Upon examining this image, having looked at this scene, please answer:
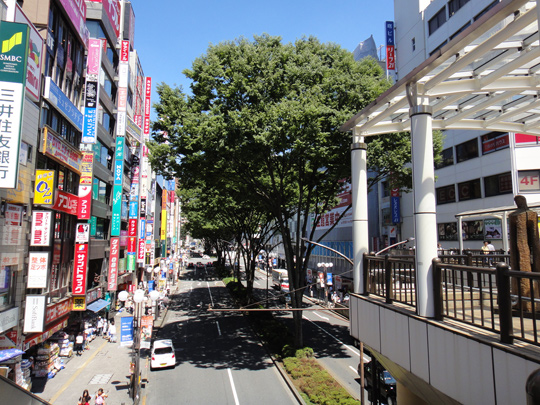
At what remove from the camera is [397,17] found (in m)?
36.6

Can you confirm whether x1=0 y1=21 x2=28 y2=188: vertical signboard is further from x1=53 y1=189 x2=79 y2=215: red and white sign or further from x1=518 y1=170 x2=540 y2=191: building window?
x1=518 y1=170 x2=540 y2=191: building window

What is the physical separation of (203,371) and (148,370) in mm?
2856

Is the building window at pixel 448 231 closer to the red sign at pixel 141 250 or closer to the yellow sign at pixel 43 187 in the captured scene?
the yellow sign at pixel 43 187

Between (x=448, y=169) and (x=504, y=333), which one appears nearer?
(x=504, y=333)

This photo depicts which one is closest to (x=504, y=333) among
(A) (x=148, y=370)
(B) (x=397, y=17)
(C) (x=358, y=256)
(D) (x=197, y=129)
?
(C) (x=358, y=256)

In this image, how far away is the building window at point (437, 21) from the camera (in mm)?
30031

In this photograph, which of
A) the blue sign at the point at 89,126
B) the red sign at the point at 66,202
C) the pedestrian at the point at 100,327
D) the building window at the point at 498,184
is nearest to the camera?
the red sign at the point at 66,202

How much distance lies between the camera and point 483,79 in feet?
19.4

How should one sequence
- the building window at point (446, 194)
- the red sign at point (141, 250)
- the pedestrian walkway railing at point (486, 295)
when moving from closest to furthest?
the pedestrian walkway railing at point (486, 295), the building window at point (446, 194), the red sign at point (141, 250)

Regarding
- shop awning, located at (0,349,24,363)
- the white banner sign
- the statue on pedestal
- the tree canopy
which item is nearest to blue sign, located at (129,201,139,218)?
the tree canopy

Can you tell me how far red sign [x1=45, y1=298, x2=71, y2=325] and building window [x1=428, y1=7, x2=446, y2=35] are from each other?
32581 millimetres

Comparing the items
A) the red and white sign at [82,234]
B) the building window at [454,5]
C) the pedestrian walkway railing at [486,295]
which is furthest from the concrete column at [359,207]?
the building window at [454,5]

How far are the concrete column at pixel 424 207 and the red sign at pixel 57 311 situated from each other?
15.6 meters

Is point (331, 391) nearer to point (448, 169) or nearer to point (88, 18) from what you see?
point (448, 169)
